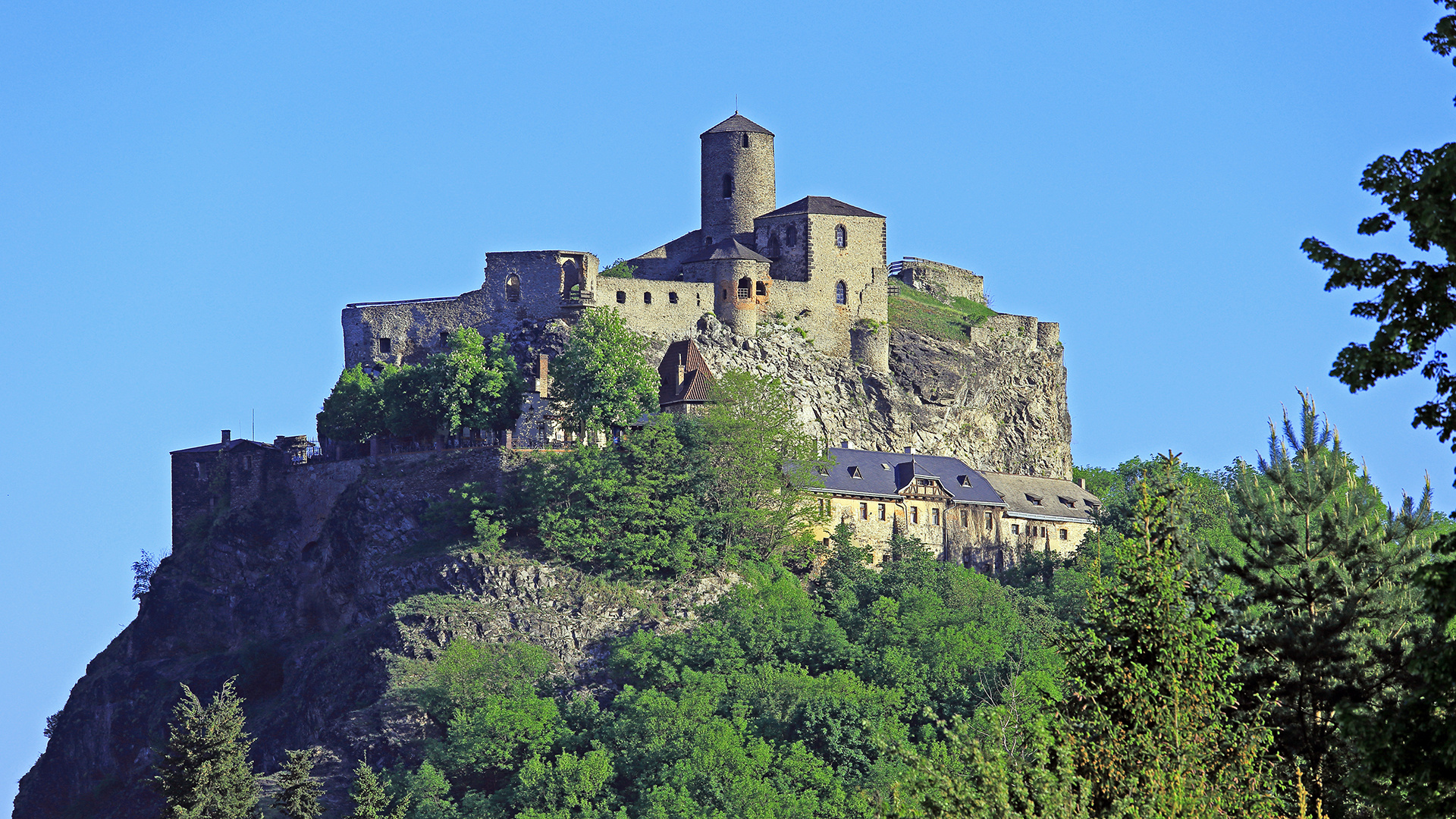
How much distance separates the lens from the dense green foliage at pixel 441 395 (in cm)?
8325

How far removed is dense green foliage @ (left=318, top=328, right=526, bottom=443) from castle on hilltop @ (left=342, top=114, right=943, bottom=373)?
283 cm

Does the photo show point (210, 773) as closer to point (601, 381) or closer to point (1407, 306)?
point (601, 381)

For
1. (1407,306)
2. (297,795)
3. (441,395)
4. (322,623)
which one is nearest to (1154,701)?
(1407,306)

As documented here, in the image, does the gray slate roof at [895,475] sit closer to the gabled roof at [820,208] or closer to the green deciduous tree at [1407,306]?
the gabled roof at [820,208]

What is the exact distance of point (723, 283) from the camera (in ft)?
300

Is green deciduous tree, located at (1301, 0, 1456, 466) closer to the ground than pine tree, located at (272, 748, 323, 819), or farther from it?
farther from it

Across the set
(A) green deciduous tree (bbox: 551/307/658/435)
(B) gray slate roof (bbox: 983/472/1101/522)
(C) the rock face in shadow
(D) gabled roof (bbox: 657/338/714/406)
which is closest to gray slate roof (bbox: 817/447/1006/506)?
(B) gray slate roof (bbox: 983/472/1101/522)

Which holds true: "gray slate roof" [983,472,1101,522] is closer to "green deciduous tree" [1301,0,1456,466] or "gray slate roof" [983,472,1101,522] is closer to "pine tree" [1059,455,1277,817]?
"pine tree" [1059,455,1277,817]

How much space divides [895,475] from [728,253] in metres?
13.2

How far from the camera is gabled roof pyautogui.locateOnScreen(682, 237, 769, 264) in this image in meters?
91.6

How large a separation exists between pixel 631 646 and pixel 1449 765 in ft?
193

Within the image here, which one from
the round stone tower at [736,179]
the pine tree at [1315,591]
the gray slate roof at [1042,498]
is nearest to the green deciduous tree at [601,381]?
the round stone tower at [736,179]

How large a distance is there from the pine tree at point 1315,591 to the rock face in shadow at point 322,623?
139 feet

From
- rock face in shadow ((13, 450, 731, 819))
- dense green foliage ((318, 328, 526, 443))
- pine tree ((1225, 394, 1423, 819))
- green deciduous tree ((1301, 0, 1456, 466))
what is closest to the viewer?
green deciduous tree ((1301, 0, 1456, 466))
